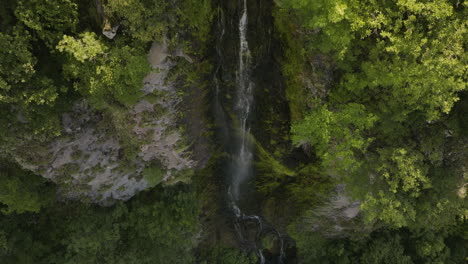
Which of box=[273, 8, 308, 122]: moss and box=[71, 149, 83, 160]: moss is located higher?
box=[273, 8, 308, 122]: moss

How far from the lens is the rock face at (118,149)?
11617mm

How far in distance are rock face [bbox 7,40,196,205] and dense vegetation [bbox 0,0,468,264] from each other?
1.41ft

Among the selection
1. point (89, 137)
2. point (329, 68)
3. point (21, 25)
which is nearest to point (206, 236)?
point (89, 137)

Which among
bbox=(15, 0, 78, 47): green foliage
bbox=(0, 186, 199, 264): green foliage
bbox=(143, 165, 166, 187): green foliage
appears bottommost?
bbox=(0, 186, 199, 264): green foliage

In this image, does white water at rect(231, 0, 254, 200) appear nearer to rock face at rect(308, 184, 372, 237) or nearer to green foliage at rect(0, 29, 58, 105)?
rock face at rect(308, 184, 372, 237)

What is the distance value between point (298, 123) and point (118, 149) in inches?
314

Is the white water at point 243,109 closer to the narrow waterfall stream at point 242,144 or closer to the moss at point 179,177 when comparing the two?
the narrow waterfall stream at point 242,144

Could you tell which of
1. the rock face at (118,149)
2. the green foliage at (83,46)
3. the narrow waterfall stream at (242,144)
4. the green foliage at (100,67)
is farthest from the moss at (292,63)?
the green foliage at (83,46)

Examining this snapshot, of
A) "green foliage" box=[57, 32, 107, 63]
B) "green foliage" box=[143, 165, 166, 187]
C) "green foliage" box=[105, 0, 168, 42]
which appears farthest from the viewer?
"green foliage" box=[143, 165, 166, 187]

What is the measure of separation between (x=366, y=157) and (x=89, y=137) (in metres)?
11.5

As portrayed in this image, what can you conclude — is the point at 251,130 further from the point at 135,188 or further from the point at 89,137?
the point at 89,137

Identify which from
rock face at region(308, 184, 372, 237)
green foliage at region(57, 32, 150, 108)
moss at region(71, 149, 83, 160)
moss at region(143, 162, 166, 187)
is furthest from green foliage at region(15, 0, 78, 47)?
rock face at region(308, 184, 372, 237)

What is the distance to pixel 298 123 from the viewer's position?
1288 centimetres

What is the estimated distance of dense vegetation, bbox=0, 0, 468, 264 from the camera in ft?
29.6
